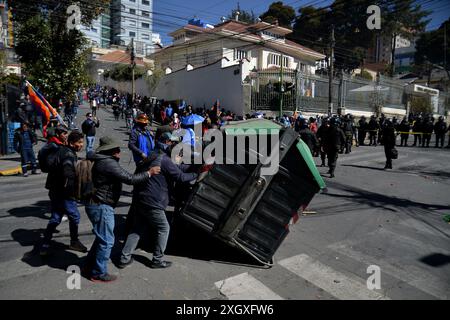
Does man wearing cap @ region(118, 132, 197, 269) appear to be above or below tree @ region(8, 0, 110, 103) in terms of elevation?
below

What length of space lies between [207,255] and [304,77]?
20.2 meters

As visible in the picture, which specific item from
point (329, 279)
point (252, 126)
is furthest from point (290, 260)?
point (252, 126)

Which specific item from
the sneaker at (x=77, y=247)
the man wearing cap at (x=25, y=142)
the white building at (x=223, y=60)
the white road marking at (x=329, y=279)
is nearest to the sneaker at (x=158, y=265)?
the sneaker at (x=77, y=247)

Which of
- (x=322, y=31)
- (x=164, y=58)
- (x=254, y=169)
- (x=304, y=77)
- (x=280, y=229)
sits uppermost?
(x=322, y=31)

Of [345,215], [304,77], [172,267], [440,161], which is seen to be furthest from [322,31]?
[172,267]

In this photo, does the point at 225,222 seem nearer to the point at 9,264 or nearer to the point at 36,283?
the point at 36,283

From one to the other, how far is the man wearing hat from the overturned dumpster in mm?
834

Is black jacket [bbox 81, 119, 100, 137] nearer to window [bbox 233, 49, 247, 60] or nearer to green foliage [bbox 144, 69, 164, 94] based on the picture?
green foliage [bbox 144, 69, 164, 94]

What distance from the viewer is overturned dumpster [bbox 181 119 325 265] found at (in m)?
4.64

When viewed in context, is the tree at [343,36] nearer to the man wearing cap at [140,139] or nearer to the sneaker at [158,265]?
the man wearing cap at [140,139]

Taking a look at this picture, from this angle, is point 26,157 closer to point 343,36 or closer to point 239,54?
point 239,54

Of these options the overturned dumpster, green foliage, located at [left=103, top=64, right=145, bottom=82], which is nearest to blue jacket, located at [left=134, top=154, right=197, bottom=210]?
the overturned dumpster

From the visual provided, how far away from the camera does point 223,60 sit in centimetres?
2545

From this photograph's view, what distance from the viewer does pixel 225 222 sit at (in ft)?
15.3
